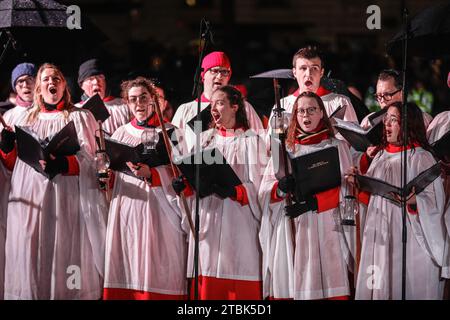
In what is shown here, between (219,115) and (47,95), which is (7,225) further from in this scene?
(219,115)

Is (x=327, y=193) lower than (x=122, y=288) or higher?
higher

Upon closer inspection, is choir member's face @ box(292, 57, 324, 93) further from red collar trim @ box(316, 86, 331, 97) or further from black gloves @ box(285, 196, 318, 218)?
black gloves @ box(285, 196, 318, 218)

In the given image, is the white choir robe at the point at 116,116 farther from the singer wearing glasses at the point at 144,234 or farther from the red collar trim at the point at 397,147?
the red collar trim at the point at 397,147

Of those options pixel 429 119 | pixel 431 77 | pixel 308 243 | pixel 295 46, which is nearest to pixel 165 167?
pixel 308 243

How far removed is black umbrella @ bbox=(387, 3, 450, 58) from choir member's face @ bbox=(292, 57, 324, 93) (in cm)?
60

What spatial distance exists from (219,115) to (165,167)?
0.59 m

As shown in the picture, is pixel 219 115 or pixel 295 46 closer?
pixel 219 115

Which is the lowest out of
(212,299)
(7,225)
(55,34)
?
(212,299)

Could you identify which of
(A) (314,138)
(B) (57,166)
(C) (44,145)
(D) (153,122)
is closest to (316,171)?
(A) (314,138)

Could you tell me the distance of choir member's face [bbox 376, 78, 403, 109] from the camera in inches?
360

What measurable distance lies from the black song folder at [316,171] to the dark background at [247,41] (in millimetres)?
1732

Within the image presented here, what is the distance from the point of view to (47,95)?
895 cm

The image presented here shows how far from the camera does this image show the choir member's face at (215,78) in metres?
9.63

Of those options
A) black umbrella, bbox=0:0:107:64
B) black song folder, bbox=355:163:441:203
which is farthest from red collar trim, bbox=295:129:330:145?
black umbrella, bbox=0:0:107:64
